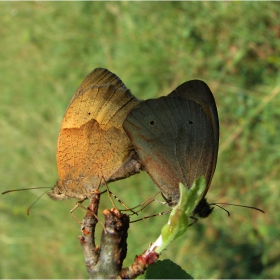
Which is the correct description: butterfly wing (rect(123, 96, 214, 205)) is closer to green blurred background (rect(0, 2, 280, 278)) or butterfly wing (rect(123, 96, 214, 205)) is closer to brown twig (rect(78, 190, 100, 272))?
brown twig (rect(78, 190, 100, 272))

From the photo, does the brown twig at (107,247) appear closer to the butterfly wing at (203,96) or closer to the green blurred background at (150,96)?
the butterfly wing at (203,96)

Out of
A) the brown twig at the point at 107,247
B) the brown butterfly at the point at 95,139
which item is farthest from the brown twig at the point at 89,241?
the brown butterfly at the point at 95,139

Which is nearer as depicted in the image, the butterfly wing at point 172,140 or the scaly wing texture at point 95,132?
the butterfly wing at point 172,140

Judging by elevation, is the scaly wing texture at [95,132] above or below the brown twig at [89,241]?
below

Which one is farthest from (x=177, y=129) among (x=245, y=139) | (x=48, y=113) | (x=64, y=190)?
(x=48, y=113)

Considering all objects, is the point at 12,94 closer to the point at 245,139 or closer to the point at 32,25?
the point at 32,25

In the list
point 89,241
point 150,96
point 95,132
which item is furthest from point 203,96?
point 150,96

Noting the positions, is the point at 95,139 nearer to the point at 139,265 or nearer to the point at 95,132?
the point at 95,132
